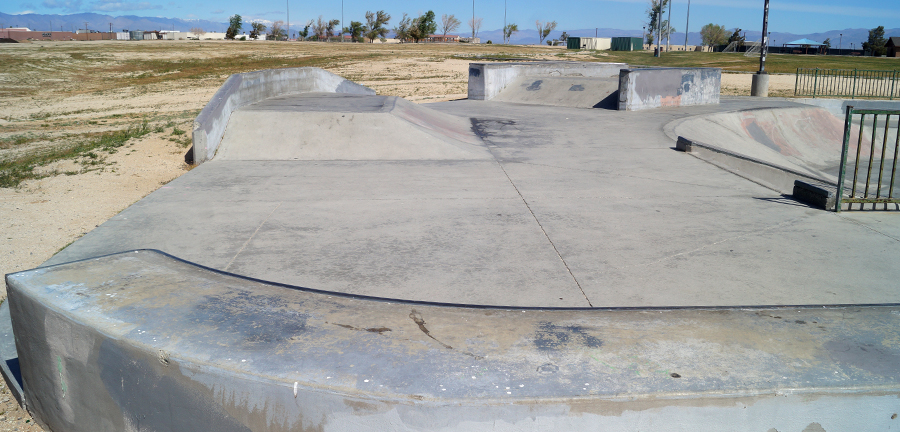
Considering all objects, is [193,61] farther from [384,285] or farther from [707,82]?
[384,285]

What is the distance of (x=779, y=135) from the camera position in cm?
1569

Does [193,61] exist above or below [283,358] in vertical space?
above

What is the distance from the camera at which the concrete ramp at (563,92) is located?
669 inches

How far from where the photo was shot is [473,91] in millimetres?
19109

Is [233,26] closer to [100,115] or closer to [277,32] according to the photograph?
[277,32]

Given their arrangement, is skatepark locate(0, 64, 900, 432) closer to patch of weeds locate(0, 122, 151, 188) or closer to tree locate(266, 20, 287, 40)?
patch of weeds locate(0, 122, 151, 188)

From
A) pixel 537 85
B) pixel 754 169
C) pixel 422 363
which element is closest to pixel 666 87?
pixel 537 85

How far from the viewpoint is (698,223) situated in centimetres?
597

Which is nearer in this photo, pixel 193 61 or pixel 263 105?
pixel 263 105

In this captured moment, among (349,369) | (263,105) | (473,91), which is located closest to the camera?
(349,369)

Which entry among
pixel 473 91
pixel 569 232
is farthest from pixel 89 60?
pixel 569 232

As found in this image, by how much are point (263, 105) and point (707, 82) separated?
1268 cm

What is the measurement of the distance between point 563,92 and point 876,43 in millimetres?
86941

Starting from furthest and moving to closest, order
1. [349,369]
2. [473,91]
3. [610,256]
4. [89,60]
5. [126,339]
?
[89,60] → [473,91] → [610,256] → [126,339] → [349,369]
